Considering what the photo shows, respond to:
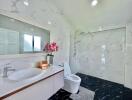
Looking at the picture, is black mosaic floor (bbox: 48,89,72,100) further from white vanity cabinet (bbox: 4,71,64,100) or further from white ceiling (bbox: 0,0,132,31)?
white ceiling (bbox: 0,0,132,31)

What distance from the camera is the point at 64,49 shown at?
124 inches

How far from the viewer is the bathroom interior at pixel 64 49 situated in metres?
1.44

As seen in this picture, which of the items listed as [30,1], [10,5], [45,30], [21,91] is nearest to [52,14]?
[45,30]

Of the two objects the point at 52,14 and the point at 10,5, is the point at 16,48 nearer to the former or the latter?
the point at 10,5

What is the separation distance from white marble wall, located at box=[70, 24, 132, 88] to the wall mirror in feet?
5.96

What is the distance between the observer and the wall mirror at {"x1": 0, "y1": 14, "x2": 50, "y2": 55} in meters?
1.45

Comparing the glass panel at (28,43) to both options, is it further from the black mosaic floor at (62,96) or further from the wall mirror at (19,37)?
the black mosaic floor at (62,96)

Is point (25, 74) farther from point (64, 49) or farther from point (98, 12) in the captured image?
point (98, 12)

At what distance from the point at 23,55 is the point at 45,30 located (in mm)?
851

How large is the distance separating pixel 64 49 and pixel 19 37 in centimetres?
166

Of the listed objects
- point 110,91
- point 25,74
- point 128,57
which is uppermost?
point 128,57

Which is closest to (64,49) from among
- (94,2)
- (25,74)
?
(94,2)

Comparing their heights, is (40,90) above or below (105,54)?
below

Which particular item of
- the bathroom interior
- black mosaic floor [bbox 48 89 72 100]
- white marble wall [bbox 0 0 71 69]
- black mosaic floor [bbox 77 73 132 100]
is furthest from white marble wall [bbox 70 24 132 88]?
black mosaic floor [bbox 48 89 72 100]
